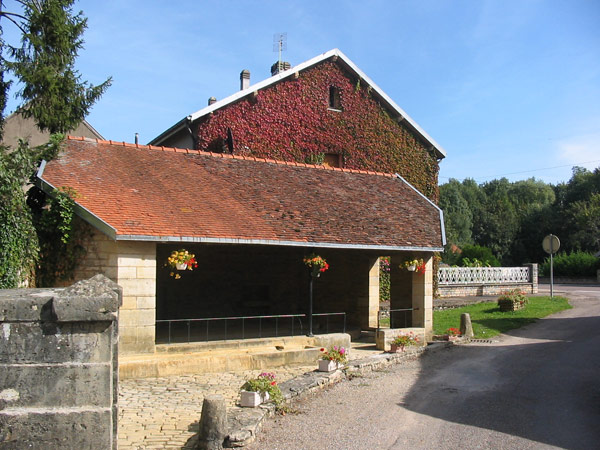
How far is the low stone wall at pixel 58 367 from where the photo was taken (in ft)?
11.2

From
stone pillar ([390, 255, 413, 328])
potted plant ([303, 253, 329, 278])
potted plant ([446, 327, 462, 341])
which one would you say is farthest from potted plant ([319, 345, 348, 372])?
stone pillar ([390, 255, 413, 328])

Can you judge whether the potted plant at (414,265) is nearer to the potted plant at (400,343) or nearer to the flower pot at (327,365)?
the potted plant at (400,343)

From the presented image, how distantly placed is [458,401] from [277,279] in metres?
8.56

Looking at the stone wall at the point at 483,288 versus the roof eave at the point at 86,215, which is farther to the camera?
the stone wall at the point at 483,288

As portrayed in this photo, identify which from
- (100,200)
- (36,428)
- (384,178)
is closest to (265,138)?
(384,178)

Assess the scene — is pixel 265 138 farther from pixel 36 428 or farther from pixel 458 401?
pixel 36 428

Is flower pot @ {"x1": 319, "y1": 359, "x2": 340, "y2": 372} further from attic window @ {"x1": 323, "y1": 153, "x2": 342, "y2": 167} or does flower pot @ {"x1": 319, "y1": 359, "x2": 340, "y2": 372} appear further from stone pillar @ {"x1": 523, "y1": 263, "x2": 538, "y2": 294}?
stone pillar @ {"x1": 523, "y1": 263, "x2": 538, "y2": 294}

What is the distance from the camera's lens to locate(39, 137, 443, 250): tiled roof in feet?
32.4

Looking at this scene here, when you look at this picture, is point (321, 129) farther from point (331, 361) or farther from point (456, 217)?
point (456, 217)

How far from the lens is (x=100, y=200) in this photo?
980 cm

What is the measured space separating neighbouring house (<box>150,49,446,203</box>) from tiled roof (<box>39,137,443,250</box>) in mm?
4121

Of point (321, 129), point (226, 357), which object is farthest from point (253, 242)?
point (321, 129)

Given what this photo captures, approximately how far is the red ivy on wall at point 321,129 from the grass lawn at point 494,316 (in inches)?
184

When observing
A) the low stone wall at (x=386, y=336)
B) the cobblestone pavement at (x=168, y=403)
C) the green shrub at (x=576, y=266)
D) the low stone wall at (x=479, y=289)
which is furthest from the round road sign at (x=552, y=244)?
the green shrub at (x=576, y=266)
